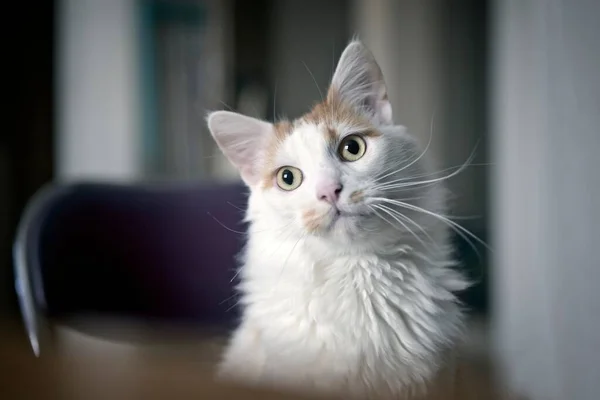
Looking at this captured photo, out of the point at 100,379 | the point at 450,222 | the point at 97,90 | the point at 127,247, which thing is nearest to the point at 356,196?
the point at 450,222

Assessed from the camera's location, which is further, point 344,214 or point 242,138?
point 242,138

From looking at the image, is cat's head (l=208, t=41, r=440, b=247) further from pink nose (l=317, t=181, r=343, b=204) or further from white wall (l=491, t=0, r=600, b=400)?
white wall (l=491, t=0, r=600, b=400)

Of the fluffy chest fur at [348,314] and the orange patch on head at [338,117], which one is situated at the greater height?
the orange patch on head at [338,117]

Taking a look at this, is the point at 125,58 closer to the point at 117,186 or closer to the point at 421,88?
the point at 117,186

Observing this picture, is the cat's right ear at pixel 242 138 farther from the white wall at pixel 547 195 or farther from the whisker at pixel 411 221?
the white wall at pixel 547 195

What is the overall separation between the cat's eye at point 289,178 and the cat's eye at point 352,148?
0.06 meters

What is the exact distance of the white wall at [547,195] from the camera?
21.1 inches

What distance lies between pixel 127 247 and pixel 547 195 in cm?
74

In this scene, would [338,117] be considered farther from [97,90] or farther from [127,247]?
[97,90]

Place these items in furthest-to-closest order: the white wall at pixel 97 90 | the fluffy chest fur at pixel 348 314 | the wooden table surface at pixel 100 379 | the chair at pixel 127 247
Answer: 1. the white wall at pixel 97 90
2. the chair at pixel 127 247
3. the fluffy chest fur at pixel 348 314
4. the wooden table surface at pixel 100 379

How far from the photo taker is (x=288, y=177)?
22.5 inches

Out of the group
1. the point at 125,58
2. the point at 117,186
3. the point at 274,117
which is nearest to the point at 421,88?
the point at 274,117

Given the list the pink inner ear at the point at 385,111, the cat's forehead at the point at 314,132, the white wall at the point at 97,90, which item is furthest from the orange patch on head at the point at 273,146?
the white wall at the point at 97,90

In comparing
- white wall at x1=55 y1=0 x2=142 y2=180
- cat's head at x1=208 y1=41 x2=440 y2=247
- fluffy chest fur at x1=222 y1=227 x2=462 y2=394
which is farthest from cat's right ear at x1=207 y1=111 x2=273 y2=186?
white wall at x1=55 y1=0 x2=142 y2=180
